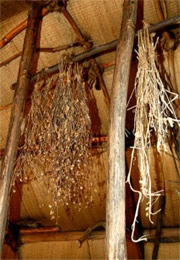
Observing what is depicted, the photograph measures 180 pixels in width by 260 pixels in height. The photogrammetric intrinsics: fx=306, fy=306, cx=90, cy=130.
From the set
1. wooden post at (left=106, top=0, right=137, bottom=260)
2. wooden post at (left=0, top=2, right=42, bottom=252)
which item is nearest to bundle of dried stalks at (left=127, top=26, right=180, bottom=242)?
wooden post at (left=106, top=0, right=137, bottom=260)

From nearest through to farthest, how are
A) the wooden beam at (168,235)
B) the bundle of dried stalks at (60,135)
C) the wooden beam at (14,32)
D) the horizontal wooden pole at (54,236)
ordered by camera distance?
the bundle of dried stalks at (60,135) → the wooden beam at (14,32) → the wooden beam at (168,235) → the horizontal wooden pole at (54,236)

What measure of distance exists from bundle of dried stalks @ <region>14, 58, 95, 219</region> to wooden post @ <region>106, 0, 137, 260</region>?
64cm

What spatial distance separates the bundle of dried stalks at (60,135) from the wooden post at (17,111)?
6.0 inches

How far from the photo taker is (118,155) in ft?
5.59

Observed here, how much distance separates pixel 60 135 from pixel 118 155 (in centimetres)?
85

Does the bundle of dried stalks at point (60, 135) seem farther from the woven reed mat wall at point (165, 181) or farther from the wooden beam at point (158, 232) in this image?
the wooden beam at point (158, 232)

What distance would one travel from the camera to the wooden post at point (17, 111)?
2170 mm

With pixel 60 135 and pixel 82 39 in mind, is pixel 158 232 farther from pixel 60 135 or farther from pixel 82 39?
pixel 82 39

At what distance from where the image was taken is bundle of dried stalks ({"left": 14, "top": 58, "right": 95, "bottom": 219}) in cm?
246

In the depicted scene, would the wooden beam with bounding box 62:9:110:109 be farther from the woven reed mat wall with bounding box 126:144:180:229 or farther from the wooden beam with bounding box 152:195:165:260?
the wooden beam with bounding box 152:195:165:260

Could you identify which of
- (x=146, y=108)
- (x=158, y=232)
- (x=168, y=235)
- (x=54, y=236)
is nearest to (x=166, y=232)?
(x=168, y=235)

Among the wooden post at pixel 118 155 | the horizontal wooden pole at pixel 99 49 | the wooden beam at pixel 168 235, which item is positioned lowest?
the wooden beam at pixel 168 235

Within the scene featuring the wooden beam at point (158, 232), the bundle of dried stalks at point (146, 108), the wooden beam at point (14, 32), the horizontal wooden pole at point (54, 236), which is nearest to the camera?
the bundle of dried stalks at point (146, 108)

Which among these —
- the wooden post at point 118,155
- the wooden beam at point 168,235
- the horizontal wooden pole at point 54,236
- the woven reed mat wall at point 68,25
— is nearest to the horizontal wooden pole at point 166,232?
the wooden beam at point 168,235
